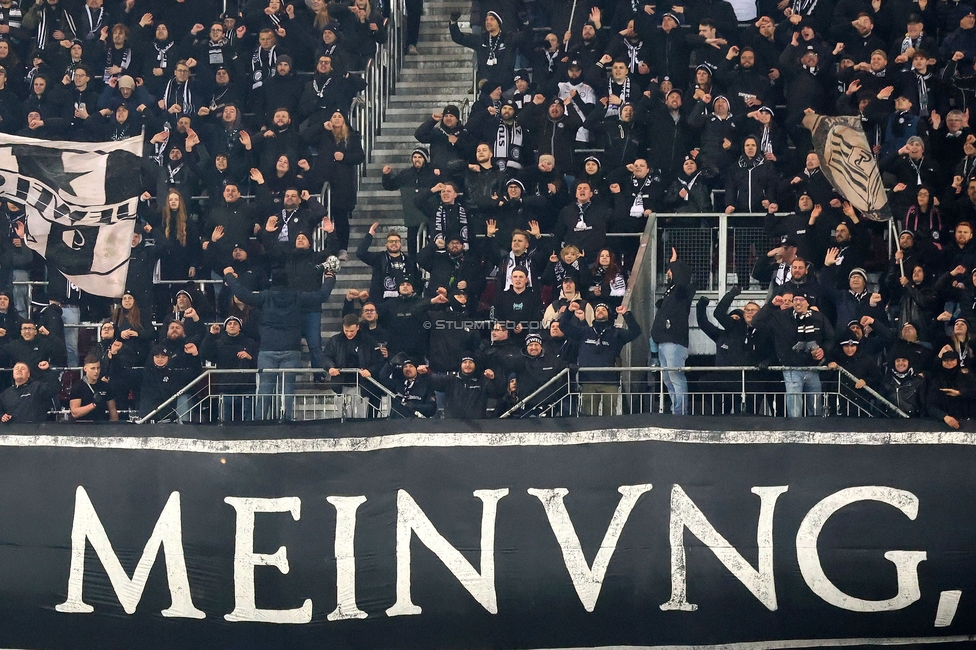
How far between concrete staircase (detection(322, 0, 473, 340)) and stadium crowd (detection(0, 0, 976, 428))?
1.31 feet

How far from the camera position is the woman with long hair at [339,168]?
1914 centimetres

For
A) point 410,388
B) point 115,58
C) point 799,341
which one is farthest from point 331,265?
point 115,58

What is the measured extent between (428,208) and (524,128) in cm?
143

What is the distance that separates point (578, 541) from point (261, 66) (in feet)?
27.6

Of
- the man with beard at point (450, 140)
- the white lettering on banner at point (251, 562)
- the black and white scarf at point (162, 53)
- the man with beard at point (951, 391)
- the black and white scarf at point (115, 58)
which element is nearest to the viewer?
the white lettering on banner at point (251, 562)

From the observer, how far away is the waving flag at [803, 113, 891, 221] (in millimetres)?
17297

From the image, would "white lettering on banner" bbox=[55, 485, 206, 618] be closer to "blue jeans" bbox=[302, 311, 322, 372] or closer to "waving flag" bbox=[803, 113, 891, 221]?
"blue jeans" bbox=[302, 311, 322, 372]

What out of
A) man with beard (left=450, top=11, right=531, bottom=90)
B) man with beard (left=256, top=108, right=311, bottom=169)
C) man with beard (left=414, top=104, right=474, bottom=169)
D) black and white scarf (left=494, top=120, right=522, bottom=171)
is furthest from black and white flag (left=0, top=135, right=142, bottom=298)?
man with beard (left=450, top=11, right=531, bottom=90)

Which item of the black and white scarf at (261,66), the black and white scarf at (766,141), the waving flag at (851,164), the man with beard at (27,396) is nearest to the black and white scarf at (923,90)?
the waving flag at (851,164)

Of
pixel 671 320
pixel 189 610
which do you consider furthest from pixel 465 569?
pixel 671 320

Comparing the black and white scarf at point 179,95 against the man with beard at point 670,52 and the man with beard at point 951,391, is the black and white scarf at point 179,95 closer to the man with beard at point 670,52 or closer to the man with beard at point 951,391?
the man with beard at point 670,52

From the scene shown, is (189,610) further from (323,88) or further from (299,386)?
(323,88)

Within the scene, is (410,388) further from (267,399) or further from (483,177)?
(483,177)

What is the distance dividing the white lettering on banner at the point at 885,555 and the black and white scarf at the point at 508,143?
622 centimetres
